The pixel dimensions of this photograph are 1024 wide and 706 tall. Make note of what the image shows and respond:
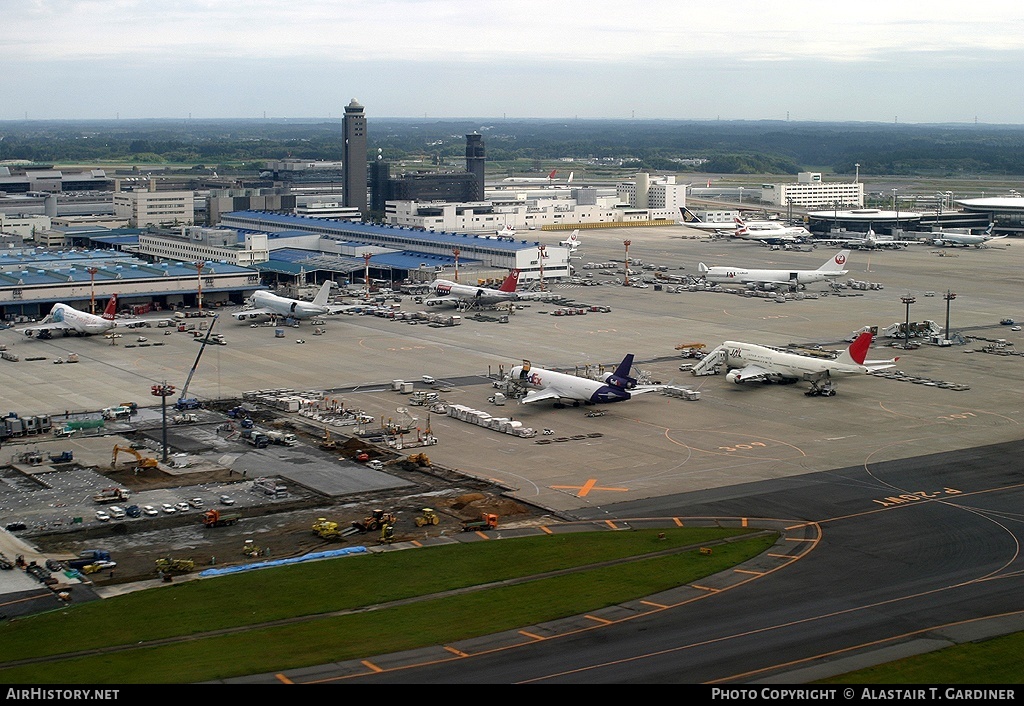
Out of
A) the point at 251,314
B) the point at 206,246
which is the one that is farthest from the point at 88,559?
the point at 206,246

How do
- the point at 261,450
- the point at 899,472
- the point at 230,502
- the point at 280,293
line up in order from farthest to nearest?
the point at 280,293, the point at 261,450, the point at 899,472, the point at 230,502

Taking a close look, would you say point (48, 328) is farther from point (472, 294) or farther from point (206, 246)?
point (206, 246)

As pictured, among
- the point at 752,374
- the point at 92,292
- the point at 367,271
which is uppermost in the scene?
the point at 367,271

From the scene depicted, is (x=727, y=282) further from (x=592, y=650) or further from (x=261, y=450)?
(x=592, y=650)

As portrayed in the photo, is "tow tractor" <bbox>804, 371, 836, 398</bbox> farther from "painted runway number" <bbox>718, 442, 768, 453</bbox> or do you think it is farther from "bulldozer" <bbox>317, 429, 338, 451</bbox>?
"bulldozer" <bbox>317, 429, 338, 451</bbox>

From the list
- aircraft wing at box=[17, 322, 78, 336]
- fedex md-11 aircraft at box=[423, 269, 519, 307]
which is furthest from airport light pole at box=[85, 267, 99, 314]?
fedex md-11 aircraft at box=[423, 269, 519, 307]

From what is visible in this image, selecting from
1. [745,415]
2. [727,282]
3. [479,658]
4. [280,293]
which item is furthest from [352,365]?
[727,282]

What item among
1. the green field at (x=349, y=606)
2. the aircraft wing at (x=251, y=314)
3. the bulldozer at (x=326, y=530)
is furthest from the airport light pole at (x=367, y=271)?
the green field at (x=349, y=606)
